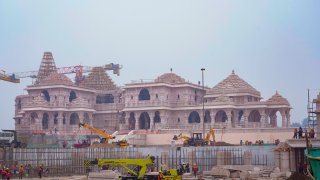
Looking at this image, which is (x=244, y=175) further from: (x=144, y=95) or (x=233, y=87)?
(x=144, y=95)

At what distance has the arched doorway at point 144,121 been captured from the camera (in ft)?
280

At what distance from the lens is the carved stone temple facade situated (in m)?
76.2

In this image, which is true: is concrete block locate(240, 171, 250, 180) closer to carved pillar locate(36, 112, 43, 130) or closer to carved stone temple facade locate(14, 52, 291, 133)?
carved stone temple facade locate(14, 52, 291, 133)

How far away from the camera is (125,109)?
8412 centimetres

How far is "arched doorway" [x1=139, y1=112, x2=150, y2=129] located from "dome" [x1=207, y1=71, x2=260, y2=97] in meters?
10.3

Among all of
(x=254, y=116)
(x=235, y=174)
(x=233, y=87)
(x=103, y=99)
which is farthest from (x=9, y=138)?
(x=103, y=99)

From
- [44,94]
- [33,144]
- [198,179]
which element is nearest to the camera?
[198,179]

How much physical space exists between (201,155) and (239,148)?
378cm

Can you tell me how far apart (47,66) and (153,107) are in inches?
1296

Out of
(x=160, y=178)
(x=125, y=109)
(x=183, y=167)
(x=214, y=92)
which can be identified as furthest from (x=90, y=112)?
(x=160, y=178)

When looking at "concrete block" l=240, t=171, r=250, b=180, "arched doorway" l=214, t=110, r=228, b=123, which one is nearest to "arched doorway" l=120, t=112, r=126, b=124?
"arched doorway" l=214, t=110, r=228, b=123

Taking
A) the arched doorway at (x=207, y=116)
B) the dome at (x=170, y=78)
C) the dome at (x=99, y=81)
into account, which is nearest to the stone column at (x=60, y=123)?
the dome at (x=99, y=81)

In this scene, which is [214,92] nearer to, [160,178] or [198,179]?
[198,179]

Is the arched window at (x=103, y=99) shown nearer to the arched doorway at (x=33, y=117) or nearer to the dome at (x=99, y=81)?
the dome at (x=99, y=81)
